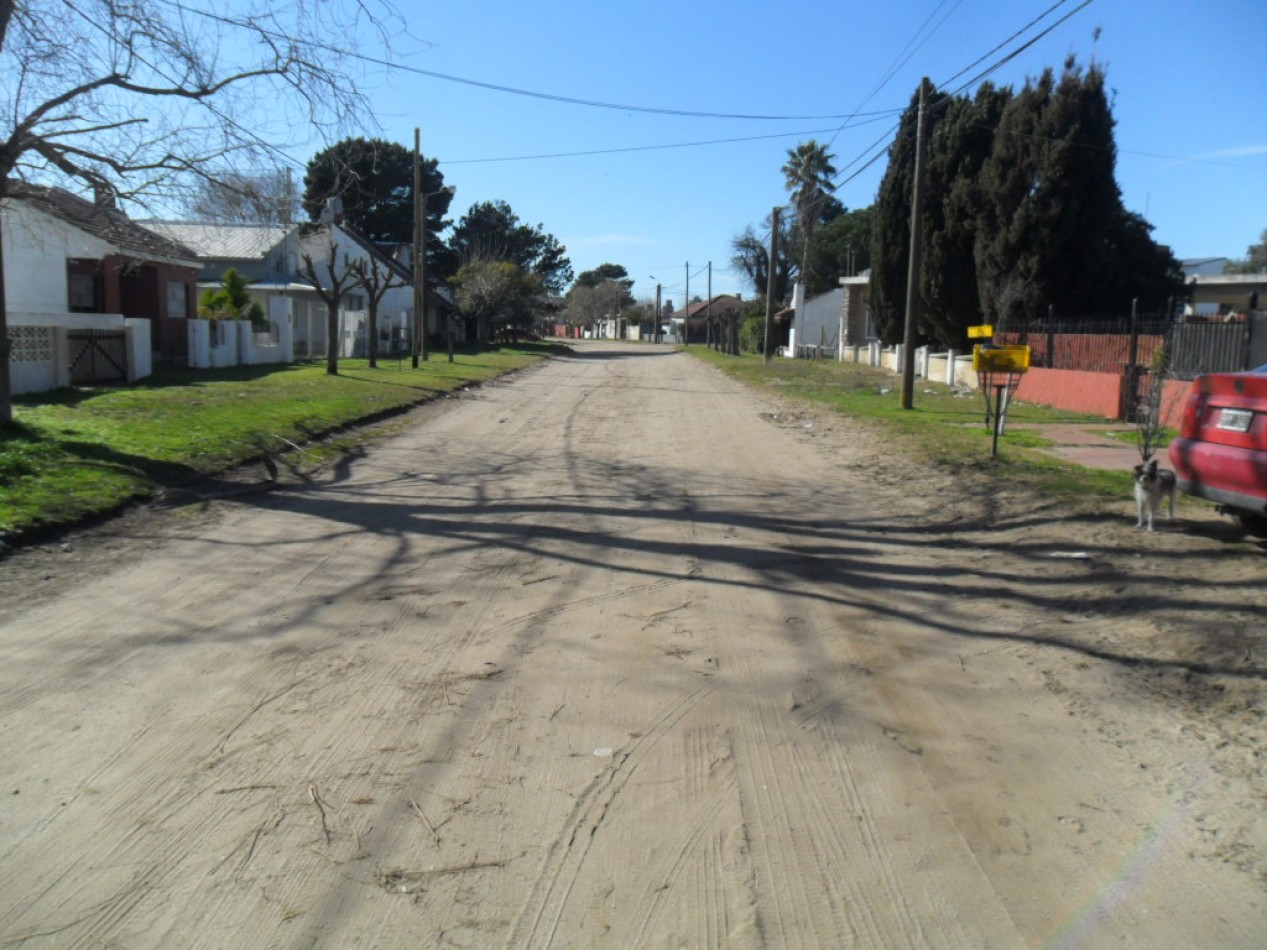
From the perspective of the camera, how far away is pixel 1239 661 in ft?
18.5

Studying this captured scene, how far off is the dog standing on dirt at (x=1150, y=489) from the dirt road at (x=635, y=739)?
0.84 ft

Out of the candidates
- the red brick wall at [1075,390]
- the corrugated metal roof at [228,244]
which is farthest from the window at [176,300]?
the red brick wall at [1075,390]

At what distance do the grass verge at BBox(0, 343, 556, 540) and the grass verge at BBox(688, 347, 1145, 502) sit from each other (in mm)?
8548

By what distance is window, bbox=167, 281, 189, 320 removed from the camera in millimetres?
29188

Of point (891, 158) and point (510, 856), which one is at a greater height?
point (891, 158)

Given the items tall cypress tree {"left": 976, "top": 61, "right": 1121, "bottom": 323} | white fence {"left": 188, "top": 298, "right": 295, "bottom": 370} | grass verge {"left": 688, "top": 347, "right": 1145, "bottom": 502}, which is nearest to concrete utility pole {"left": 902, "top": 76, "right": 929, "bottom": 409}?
grass verge {"left": 688, "top": 347, "right": 1145, "bottom": 502}

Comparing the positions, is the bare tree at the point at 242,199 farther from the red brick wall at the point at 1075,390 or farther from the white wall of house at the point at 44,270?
the red brick wall at the point at 1075,390

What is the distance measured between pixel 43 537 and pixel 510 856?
20.3 ft

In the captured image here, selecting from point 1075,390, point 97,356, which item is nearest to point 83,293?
point 97,356

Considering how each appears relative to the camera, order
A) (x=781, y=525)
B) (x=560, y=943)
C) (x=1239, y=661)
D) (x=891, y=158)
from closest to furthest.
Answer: (x=560, y=943), (x=1239, y=661), (x=781, y=525), (x=891, y=158)

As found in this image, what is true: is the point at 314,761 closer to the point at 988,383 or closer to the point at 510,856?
the point at 510,856

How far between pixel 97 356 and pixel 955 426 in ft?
52.3

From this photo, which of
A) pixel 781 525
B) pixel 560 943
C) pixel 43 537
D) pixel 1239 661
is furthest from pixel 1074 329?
pixel 560 943

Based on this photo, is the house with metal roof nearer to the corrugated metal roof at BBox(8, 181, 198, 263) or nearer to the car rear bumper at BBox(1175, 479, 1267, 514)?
the corrugated metal roof at BBox(8, 181, 198, 263)
